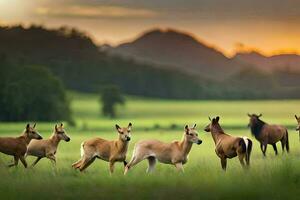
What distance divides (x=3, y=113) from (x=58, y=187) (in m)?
3.66

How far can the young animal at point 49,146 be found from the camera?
1432cm

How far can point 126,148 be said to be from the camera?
44.6ft

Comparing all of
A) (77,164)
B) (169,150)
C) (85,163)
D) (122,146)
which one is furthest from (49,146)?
(169,150)

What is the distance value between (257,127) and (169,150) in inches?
104

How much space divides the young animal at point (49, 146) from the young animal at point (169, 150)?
1186mm

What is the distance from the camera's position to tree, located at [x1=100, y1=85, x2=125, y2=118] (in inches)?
689

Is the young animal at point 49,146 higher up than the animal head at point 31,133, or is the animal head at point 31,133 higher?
the animal head at point 31,133

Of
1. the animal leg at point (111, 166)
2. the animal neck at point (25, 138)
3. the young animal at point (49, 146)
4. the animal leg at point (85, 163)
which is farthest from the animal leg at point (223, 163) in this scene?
the animal neck at point (25, 138)

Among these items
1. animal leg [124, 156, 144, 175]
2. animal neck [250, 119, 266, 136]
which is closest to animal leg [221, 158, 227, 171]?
animal leg [124, 156, 144, 175]

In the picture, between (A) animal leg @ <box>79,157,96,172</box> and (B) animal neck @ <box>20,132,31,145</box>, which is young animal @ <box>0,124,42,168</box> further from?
(A) animal leg @ <box>79,157,96,172</box>

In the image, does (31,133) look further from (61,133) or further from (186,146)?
(186,146)

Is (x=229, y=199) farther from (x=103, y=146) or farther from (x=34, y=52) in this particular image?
(x=34, y=52)

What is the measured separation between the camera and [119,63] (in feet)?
57.6

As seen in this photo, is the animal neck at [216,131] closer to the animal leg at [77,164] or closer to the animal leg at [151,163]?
the animal leg at [151,163]
